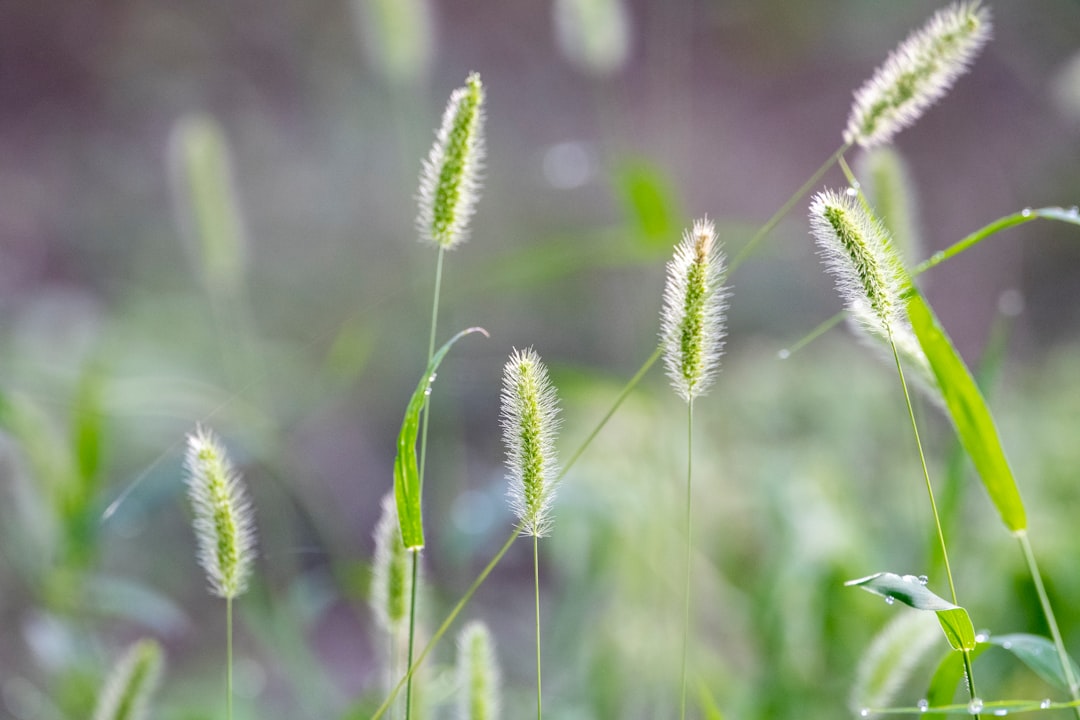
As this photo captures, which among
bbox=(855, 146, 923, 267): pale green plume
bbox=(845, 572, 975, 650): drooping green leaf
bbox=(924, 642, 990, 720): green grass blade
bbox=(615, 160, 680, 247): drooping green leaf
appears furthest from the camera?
bbox=(615, 160, 680, 247): drooping green leaf

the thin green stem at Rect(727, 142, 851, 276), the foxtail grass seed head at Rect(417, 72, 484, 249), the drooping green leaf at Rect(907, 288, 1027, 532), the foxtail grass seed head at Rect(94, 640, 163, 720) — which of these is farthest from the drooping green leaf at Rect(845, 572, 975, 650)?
the foxtail grass seed head at Rect(94, 640, 163, 720)

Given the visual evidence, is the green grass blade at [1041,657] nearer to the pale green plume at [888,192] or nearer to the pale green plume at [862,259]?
the pale green plume at [862,259]

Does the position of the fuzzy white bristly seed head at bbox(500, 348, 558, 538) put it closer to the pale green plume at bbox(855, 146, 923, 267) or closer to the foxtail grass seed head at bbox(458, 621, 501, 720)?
the foxtail grass seed head at bbox(458, 621, 501, 720)

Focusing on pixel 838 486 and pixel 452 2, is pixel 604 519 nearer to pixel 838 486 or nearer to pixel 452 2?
pixel 838 486

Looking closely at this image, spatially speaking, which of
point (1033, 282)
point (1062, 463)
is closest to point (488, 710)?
point (1062, 463)

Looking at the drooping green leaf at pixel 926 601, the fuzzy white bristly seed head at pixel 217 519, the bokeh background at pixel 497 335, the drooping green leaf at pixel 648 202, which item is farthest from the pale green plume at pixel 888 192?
the fuzzy white bristly seed head at pixel 217 519

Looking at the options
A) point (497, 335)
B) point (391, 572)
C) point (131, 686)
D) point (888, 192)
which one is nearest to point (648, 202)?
point (888, 192)
